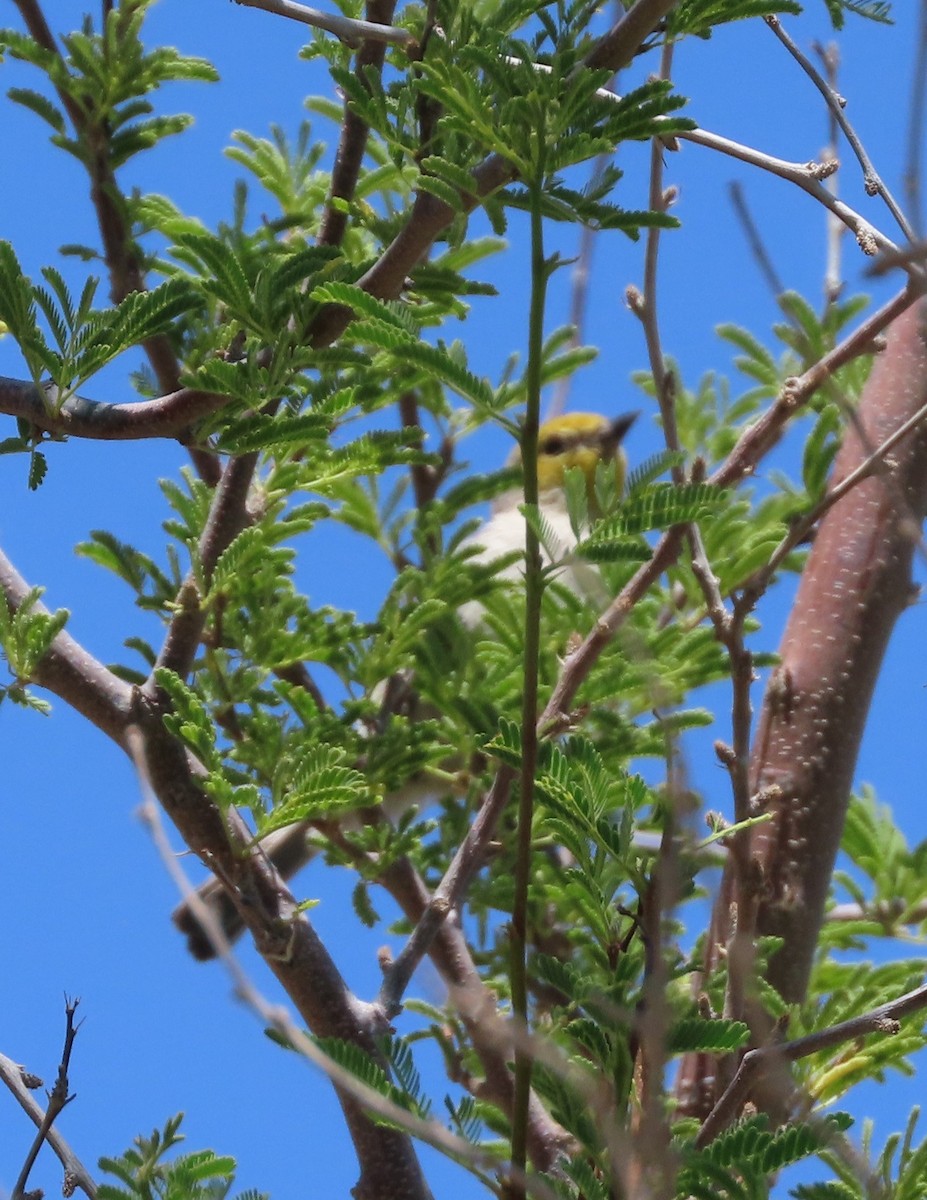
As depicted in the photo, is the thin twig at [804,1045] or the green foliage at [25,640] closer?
the thin twig at [804,1045]

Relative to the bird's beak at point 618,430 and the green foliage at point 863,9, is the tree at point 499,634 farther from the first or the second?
the bird's beak at point 618,430

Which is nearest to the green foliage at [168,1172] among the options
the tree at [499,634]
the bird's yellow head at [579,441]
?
the tree at [499,634]

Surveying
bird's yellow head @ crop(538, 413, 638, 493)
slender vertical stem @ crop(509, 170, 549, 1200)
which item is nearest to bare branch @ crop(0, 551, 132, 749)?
slender vertical stem @ crop(509, 170, 549, 1200)

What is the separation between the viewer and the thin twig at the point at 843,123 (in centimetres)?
191

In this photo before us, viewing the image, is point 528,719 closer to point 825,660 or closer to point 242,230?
point 242,230

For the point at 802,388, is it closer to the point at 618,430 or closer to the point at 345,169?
the point at 345,169

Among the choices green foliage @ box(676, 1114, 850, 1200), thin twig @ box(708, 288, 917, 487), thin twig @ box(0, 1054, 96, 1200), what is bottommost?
green foliage @ box(676, 1114, 850, 1200)

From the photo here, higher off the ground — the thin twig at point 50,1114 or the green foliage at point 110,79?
the green foliage at point 110,79

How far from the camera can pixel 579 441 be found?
5758mm

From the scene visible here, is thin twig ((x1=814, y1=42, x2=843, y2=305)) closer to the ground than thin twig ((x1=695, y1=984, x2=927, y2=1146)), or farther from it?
farther from it

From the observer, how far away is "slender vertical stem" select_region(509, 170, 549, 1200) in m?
1.41

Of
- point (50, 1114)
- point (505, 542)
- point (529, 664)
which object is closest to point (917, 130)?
point (529, 664)

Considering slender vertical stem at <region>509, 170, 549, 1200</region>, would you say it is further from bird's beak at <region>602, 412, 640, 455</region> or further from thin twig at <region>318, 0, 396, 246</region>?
bird's beak at <region>602, 412, 640, 455</region>

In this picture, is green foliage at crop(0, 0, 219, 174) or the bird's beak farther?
the bird's beak
